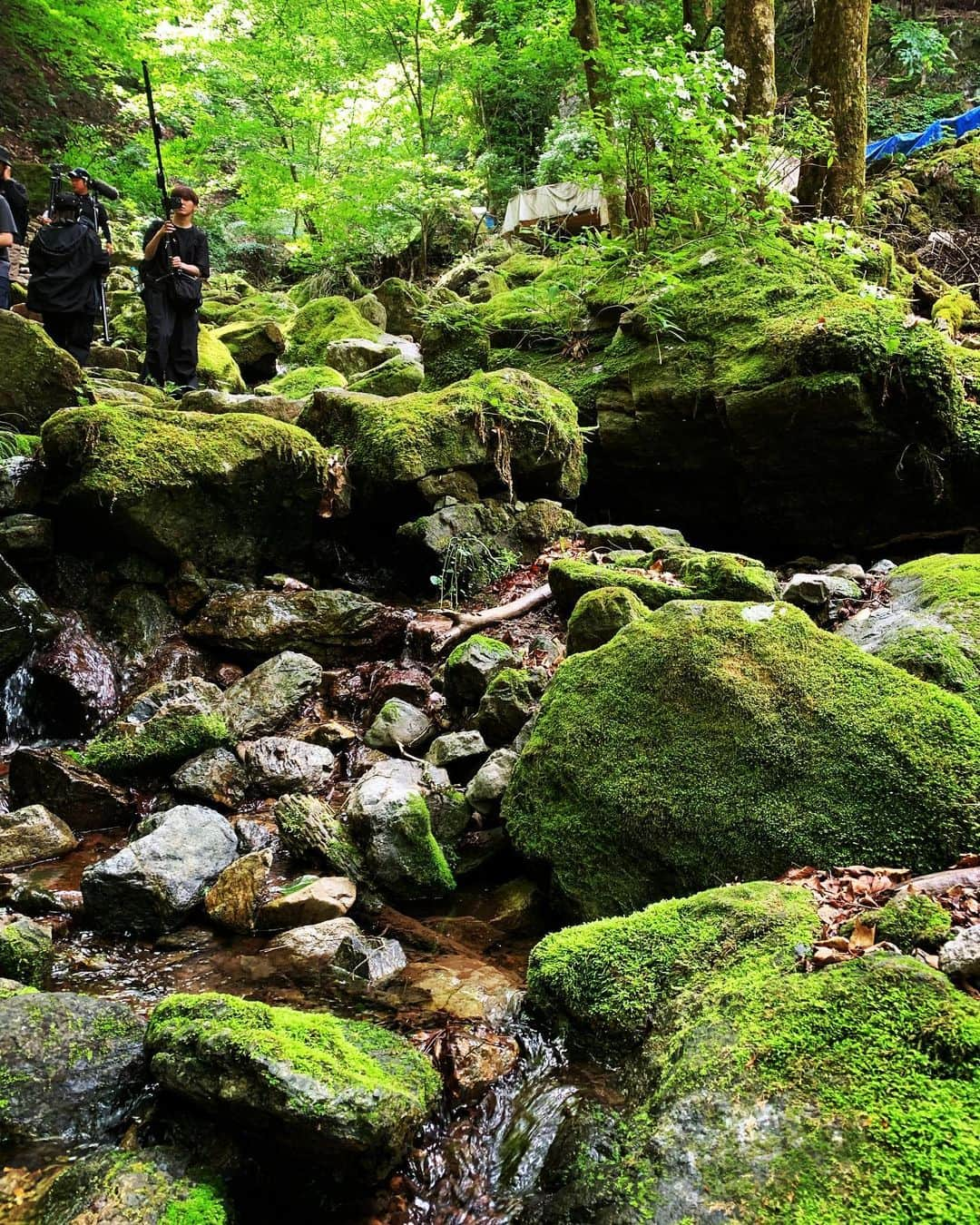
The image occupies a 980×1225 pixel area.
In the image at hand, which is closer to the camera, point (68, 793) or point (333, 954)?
point (333, 954)

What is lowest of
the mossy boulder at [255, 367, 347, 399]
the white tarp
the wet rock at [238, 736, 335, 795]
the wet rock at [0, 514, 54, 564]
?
the wet rock at [238, 736, 335, 795]

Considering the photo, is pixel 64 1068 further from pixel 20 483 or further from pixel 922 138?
pixel 922 138

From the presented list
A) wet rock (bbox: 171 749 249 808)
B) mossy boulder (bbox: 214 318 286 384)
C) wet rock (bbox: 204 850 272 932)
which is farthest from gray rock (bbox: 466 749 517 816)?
mossy boulder (bbox: 214 318 286 384)

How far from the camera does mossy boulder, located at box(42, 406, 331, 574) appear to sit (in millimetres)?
6543

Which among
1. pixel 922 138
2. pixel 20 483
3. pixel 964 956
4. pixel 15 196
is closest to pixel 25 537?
pixel 20 483

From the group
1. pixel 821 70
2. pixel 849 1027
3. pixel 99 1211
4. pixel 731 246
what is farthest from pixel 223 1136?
pixel 821 70

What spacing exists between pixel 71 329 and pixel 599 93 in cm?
799

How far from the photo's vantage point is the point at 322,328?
43.8 feet

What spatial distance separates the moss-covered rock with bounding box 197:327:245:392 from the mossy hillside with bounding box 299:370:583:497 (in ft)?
11.6

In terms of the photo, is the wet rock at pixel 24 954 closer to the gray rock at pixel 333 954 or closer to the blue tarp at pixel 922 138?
the gray rock at pixel 333 954

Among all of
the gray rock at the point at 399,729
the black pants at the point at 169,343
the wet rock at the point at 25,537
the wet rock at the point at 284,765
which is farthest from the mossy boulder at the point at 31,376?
the gray rock at the point at 399,729

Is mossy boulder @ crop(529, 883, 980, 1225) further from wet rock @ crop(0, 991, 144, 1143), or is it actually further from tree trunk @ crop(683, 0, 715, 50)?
tree trunk @ crop(683, 0, 715, 50)

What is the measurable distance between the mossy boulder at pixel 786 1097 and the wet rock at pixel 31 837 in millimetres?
3538

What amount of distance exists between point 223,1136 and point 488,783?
232 centimetres
